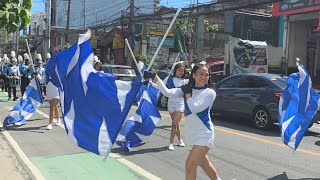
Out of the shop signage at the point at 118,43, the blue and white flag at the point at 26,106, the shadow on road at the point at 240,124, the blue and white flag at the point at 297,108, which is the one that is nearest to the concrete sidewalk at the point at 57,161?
the blue and white flag at the point at 26,106

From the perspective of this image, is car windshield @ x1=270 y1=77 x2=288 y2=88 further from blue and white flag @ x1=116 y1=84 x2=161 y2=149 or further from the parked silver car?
blue and white flag @ x1=116 y1=84 x2=161 y2=149

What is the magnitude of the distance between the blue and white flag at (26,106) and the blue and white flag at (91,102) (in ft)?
18.8

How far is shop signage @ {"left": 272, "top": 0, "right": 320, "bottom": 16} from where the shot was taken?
74.3ft

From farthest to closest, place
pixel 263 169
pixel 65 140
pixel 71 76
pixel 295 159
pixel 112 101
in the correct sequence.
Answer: pixel 65 140, pixel 295 159, pixel 263 169, pixel 71 76, pixel 112 101

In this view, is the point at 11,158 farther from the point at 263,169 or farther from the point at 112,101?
the point at 263,169

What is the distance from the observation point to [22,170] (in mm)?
6586

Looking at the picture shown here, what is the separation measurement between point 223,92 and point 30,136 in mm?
5699

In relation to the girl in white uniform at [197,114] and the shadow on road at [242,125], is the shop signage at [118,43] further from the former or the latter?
the girl in white uniform at [197,114]

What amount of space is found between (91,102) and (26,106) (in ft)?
21.5

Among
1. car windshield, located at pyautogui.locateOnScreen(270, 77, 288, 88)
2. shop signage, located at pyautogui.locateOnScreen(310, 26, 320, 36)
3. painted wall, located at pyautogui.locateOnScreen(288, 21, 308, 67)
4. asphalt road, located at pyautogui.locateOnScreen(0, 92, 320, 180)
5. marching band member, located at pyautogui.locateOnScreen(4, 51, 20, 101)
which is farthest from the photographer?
painted wall, located at pyautogui.locateOnScreen(288, 21, 308, 67)

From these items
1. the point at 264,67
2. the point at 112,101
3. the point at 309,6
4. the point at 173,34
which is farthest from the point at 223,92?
the point at 173,34

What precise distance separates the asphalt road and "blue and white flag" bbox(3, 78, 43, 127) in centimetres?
23

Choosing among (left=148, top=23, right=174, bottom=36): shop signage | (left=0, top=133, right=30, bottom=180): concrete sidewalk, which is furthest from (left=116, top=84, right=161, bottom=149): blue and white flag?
(left=148, top=23, right=174, bottom=36): shop signage

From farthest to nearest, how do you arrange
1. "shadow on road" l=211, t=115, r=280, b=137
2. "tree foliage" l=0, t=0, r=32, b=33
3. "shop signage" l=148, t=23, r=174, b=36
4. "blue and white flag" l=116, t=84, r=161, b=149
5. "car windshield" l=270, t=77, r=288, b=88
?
1. "shop signage" l=148, t=23, r=174, b=36
2. "car windshield" l=270, t=77, r=288, b=88
3. "shadow on road" l=211, t=115, r=280, b=137
4. "blue and white flag" l=116, t=84, r=161, b=149
5. "tree foliage" l=0, t=0, r=32, b=33
